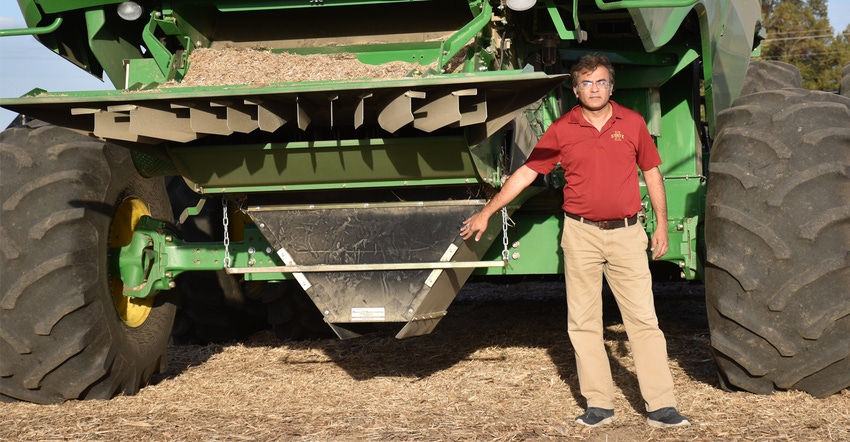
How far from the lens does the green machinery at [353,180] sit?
14.6ft

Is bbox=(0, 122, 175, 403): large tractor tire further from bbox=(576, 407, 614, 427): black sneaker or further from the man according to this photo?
bbox=(576, 407, 614, 427): black sneaker

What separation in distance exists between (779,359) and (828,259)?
0.50 meters

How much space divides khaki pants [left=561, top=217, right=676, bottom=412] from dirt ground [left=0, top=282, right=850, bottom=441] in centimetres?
18

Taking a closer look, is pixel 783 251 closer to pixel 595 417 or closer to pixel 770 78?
pixel 595 417

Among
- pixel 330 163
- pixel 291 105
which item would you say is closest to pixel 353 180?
pixel 330 163

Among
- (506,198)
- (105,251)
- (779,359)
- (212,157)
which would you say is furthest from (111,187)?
(779,359)

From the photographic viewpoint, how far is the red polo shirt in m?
4.53

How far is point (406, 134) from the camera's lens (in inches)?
184

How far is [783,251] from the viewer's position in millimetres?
4500

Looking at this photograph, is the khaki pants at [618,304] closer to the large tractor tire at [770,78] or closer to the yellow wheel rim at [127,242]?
the yellow wheel rim at [127,242]

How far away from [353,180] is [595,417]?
4.87ft

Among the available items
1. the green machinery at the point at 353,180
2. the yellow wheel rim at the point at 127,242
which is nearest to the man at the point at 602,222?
the green machinery at the point at 353,180

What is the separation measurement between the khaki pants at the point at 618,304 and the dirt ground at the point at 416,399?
0.59 ft

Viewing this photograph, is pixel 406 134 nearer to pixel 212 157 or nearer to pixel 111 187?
pixel 212 157
